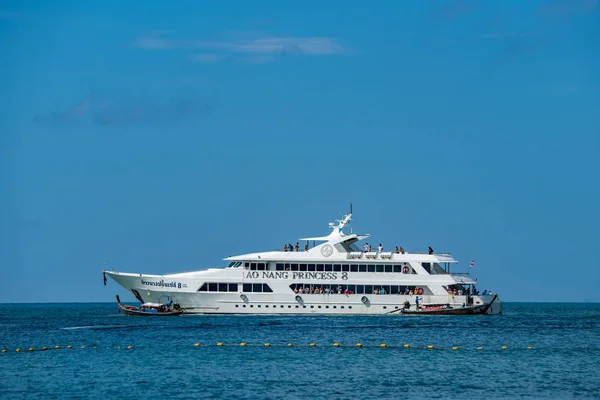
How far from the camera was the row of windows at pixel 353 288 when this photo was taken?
253ft

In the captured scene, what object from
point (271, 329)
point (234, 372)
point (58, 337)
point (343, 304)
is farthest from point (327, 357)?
point (343, 304)

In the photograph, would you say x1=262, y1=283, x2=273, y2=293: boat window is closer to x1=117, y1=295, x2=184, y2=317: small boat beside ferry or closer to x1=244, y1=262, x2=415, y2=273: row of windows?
x1=244, y1=262, x2=415, y2=273: row of windows

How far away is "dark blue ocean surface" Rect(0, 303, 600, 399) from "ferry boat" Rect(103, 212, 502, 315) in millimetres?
3943

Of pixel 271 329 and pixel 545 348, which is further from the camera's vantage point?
pixel 271 329

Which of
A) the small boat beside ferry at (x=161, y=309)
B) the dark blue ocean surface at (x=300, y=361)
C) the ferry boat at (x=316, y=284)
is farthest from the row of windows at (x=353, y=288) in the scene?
the small boat beside ferry at (x=161, y=309)

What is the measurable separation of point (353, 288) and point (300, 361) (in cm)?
2916

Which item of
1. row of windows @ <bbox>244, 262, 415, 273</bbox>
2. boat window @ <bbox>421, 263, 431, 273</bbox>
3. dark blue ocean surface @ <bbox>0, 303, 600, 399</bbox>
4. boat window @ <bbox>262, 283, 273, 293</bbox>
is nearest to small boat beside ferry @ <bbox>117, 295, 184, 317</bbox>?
dark blue ocean surface @ <bbox>0, 303, 600, 399</bbox>

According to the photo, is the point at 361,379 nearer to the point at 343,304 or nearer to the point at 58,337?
the point at 58,337

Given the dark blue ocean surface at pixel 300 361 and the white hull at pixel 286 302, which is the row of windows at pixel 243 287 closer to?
the white hull at pixel 286 302

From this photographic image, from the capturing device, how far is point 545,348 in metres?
55.7

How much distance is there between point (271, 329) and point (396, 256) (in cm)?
1615

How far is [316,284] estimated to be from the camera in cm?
7719

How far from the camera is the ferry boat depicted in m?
76.7

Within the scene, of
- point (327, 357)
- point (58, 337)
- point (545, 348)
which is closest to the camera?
point (327, 357)
